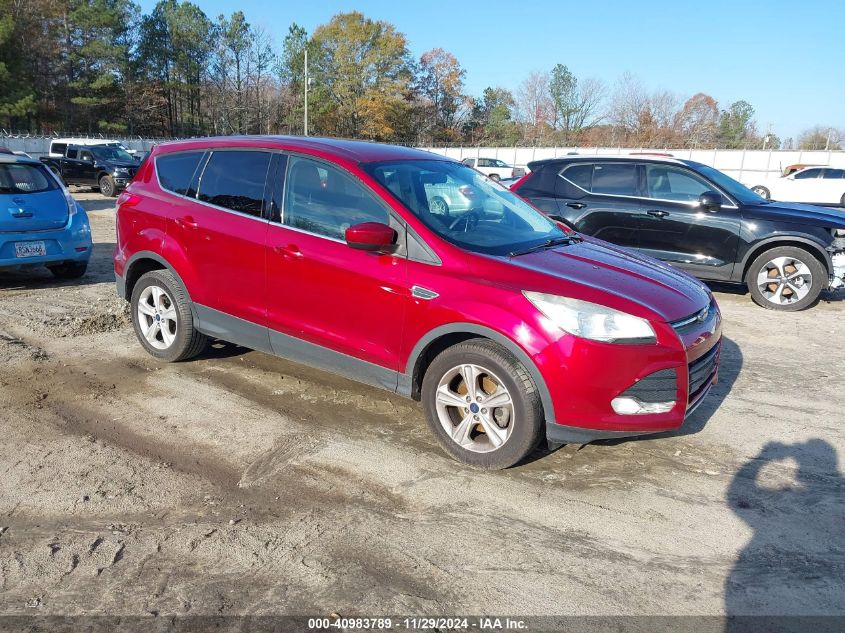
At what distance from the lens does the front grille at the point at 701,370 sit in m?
3.80

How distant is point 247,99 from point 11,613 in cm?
7660

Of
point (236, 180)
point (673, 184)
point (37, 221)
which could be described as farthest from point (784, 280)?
point (37, 221)

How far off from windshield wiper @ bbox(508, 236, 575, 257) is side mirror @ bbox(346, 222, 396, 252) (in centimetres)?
75

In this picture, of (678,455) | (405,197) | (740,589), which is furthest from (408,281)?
(740,589)

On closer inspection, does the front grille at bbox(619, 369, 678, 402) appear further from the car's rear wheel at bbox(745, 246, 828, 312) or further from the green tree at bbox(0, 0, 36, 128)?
the green tree at bbox(0, 0, 36, 128)

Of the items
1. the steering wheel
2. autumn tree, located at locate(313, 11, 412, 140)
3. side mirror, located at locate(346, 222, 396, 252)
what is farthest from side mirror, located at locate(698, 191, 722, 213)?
autumn tree, located at locate(313, 11, 412, 140)

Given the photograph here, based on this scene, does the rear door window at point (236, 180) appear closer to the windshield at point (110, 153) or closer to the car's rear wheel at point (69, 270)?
the car's rear wheel at point (69, 270)

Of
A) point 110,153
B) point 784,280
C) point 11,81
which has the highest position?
point 11,81

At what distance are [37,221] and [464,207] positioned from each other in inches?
228

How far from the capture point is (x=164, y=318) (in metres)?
5.49

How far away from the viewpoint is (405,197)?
13.9ft

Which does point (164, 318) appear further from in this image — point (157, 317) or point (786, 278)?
point (786, 278)

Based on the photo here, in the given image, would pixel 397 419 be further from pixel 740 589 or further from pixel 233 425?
pixel 740 589

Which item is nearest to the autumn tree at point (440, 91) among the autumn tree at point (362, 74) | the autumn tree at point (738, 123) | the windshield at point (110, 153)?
the autumn tree at point (362, 74)
